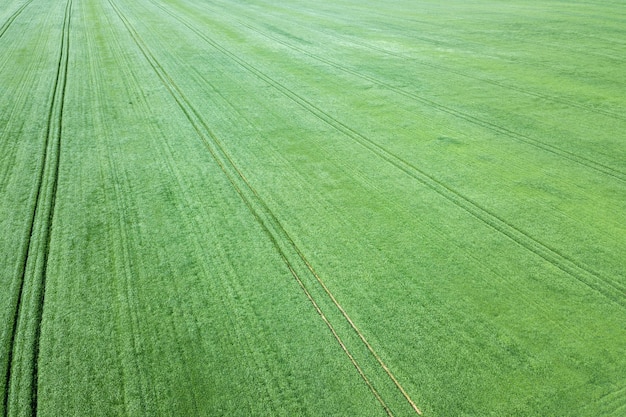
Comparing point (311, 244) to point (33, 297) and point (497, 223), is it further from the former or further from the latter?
point (33, 297)

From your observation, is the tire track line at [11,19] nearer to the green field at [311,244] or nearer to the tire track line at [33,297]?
the green field at [311,244]

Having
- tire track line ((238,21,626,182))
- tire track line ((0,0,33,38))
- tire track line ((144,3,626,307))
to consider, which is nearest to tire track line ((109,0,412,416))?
tire track line ((144,3,626,307))

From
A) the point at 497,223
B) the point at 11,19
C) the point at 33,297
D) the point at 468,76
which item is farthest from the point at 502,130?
the point at 11,19

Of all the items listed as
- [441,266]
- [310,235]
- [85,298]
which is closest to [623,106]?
[441,266]

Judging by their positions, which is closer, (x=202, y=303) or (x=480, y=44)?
(x=202, y=303)

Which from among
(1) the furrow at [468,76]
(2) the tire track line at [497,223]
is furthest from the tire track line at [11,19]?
(2) the tire track line at [497,223]

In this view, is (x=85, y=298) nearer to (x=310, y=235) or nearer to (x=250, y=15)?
(x=310, y=235)
